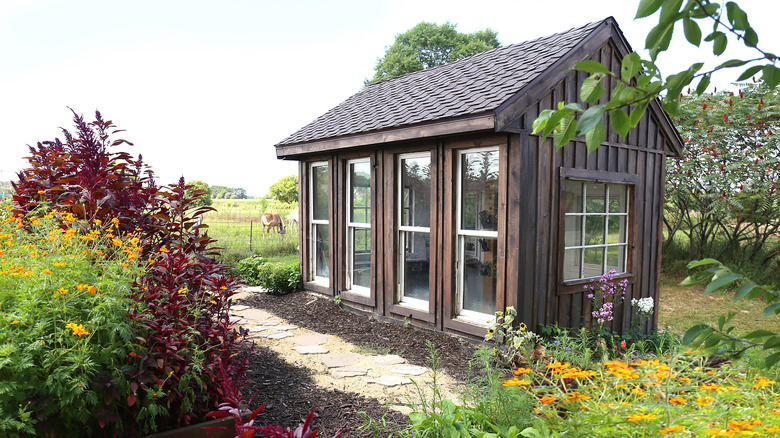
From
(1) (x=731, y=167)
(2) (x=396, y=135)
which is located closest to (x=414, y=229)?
(2) (x=396, y=135)

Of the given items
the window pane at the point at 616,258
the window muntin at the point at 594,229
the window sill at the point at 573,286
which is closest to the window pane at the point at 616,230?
the window muntin at the point at 594,229

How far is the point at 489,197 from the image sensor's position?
4.89m

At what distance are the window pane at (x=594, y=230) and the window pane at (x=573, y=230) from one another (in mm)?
142

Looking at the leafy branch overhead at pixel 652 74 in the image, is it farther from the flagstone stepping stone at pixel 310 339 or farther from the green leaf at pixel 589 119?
the flagstone stepping stone at pixel 310 339

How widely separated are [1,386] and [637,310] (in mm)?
6409

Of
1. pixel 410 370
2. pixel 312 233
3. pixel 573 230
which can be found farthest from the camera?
pixel 312 233

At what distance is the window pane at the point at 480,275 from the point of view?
4918 mm

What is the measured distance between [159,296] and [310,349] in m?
2.62

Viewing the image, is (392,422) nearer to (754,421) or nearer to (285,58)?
(754,421)

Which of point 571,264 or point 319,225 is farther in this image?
point 319,225

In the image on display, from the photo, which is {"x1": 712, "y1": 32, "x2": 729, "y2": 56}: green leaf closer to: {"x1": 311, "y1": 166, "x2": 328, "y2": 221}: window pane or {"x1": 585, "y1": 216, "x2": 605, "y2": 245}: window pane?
{"x1": 585, "y1": 216, "x2": 605, "y2": 245}: window pane

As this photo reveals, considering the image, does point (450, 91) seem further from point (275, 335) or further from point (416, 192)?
point (275, 335)

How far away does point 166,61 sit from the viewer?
316 inches

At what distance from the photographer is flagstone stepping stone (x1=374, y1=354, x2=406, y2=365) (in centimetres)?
458
